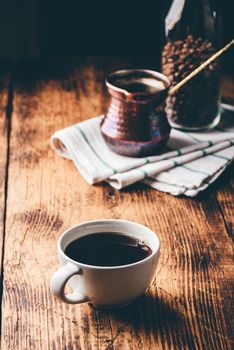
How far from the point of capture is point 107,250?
0.78 m

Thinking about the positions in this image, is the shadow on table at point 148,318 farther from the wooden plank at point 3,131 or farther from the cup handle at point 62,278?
the wooden plank at point 3,131

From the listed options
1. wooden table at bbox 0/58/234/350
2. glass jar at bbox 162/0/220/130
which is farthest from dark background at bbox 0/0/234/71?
glass jar at bbox 162/0/220/130

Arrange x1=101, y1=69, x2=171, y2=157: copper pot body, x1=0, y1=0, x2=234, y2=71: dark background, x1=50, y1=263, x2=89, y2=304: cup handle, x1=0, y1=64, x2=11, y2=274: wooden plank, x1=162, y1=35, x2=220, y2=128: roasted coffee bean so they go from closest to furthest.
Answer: x1=50, y1=263, x2=89, y2=304: cup handle → x1=0, y1=64, x2=11, y2=274: wooden plank → x1=101, y1=69, x2=171, y2=157: copper pot body → x1=162, y1=35, x2=220, y2=128: roasted coffee bean → x1=0, y1=0, x2=234, y2=71: dark background

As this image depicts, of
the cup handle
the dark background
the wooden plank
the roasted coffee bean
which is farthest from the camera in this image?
the dark background

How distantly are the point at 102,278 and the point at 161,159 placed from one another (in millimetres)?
509

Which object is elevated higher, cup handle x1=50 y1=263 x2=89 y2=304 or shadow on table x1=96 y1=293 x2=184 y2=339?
cup handle x1=50 y1=263 x2=89 y2=304

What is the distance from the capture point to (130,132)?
1.19 metres

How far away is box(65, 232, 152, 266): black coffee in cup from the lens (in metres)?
0.77

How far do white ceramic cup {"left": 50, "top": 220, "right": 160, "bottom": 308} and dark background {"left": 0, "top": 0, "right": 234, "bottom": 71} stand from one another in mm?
1550

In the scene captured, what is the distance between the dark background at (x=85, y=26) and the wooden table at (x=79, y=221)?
84 cm

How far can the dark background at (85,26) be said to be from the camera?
89.0 inches

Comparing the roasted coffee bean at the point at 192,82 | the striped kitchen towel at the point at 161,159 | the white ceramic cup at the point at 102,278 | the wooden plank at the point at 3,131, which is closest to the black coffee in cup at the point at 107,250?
the white ceramic cup at the point at 102,278

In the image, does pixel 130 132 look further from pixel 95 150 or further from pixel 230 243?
pixel 230 243

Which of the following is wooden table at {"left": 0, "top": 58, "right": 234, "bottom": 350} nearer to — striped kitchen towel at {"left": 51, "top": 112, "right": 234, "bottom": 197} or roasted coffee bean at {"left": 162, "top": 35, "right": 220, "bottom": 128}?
striped kitchen towel at {"left": 51, "top": 112, "right": 234, "bottom": 197}
